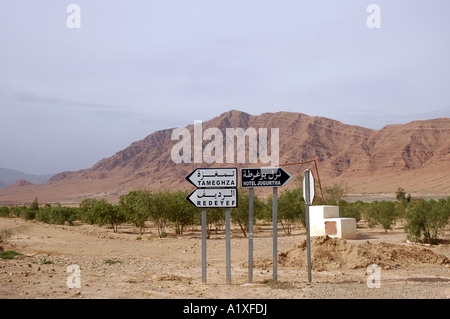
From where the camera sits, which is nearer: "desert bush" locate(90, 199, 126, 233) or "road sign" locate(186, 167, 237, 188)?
"road sign" locate(186, 167, 237, 188)

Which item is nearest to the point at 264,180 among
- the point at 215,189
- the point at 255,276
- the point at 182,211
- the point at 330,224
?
the point at 215,189

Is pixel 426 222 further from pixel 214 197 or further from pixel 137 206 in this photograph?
pixel 137 206

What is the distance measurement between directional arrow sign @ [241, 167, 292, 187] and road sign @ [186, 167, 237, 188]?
305 millimetres

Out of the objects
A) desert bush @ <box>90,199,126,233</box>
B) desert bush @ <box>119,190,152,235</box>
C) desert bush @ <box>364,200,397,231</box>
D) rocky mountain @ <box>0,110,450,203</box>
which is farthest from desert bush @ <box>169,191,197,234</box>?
rocky mountain @ <box>0,110,450,203</box>

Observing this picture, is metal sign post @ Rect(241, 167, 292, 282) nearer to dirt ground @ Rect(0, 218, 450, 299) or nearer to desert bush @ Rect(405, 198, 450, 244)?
dirt ground @ Rect(0, 218, 450, 299)

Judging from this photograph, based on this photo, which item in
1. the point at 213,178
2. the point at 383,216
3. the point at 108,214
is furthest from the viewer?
the point at 108,214

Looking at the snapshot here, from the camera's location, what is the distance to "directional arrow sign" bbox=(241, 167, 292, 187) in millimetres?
11391

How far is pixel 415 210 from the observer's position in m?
23.5

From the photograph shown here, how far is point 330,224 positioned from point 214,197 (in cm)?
→ 1510

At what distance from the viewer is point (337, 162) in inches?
6024

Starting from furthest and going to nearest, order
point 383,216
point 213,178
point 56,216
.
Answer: point 56,216 < point 383,216 < point 213,178

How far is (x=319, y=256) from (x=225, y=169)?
6.49 meters

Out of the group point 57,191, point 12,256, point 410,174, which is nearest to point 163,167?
point 57,191
